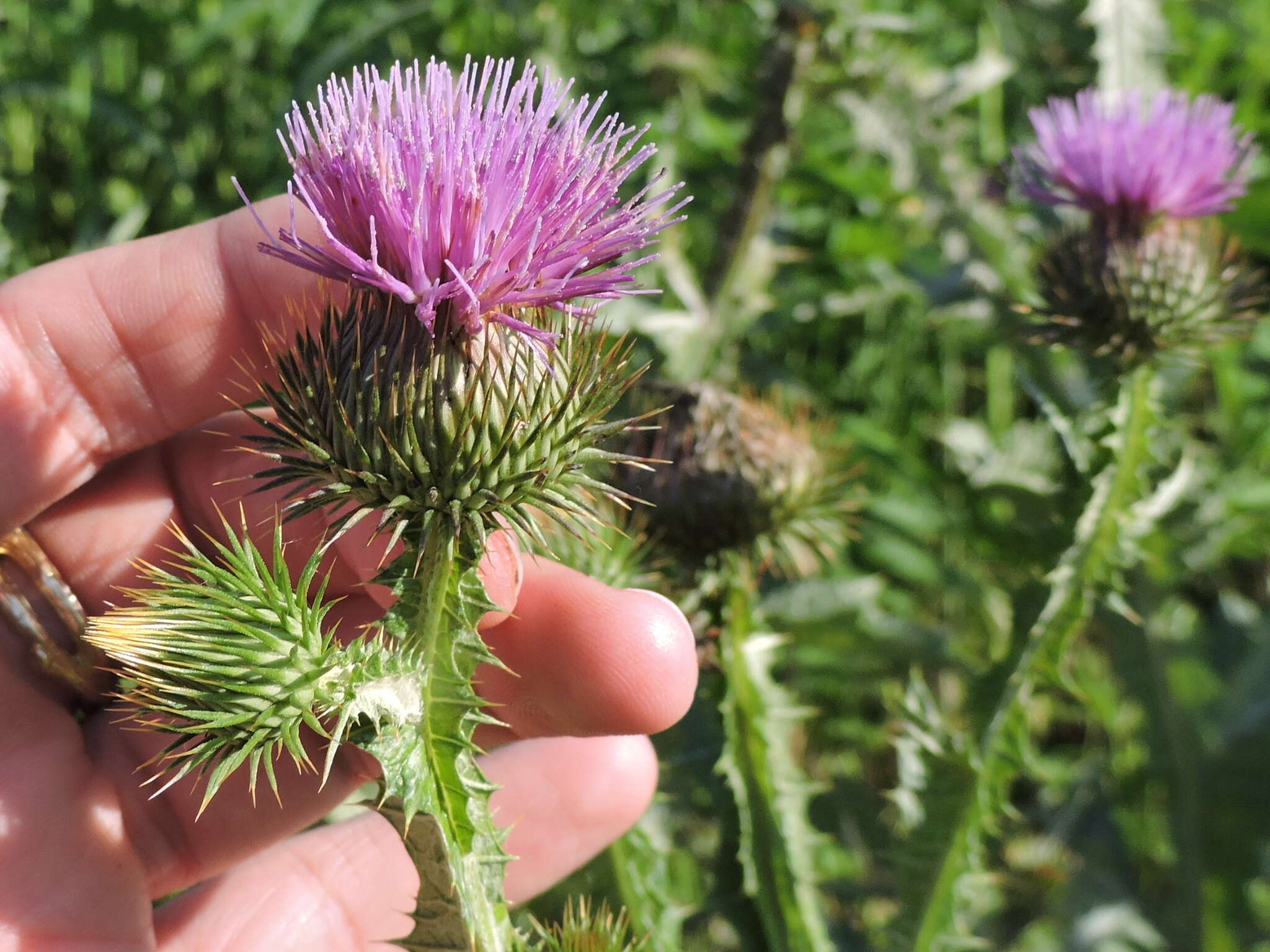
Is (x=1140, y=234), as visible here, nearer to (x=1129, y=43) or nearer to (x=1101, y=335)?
(x=1101, y=335)

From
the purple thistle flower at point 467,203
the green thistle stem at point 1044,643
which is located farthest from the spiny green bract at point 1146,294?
the purple thistle flower at point 467,203

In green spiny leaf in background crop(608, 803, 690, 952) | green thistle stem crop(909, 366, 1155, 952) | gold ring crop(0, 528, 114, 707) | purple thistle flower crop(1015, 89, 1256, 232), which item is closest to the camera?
gold ring crop(0, 528, 114, 707)

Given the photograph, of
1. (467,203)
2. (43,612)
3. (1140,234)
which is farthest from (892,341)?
(43,612)

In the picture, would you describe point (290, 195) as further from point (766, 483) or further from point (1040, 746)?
point (1040, 746)

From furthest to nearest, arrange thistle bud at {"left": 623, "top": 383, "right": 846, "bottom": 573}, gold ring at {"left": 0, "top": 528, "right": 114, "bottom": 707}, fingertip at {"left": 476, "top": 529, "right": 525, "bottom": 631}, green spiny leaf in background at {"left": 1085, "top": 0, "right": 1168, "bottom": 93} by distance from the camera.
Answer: green spiny leaf in background at {"left": 1085, "top": 0, "right": 1168, "bottom": 93}
thistle bud at {"left": 623, "top": 383, "right": 846, "bottom": 573}
gold ring at {"left": 0, "top": 528, "right": 114, "bottom": 707}
fingertip at {"left": 476, "top": 529, "right": 525, "bottom": 631}

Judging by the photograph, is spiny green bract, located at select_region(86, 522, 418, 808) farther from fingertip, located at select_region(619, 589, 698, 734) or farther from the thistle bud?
the thistle bud

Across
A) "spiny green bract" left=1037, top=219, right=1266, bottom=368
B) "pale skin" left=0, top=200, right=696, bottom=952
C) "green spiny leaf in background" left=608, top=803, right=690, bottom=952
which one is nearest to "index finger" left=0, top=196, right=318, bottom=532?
"pale skin" left=0, top=200, right=696, bottom=952

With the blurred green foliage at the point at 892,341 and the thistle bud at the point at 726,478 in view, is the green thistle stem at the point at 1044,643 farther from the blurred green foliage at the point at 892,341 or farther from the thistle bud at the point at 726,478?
the thistle bud at the point at 726,478
